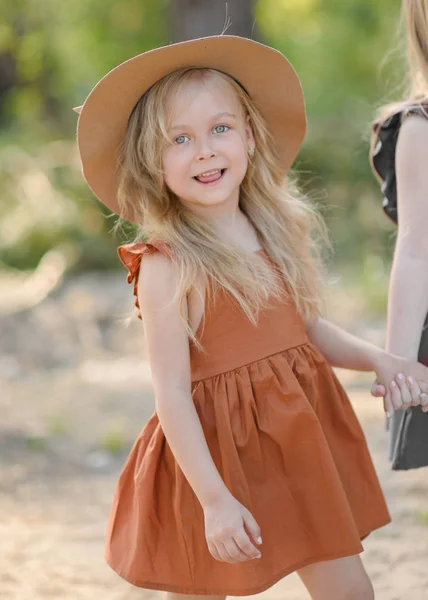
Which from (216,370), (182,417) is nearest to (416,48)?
(216,370)

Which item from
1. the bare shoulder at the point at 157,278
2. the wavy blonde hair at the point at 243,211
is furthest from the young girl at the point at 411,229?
the bare shoulder at the point at 157,278

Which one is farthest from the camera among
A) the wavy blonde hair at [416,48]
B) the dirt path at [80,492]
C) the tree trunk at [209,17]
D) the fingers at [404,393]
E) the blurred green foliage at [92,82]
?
the blurred green foliage at [92,82]

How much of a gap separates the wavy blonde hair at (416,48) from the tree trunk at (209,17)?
5069 millimetres

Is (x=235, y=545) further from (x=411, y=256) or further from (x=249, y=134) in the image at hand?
(x=249, y=134)

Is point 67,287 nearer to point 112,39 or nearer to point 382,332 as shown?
point 382,332

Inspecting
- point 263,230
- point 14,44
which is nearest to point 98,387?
point 263,230

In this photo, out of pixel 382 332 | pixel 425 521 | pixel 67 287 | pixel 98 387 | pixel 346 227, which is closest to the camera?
pixel 425 521

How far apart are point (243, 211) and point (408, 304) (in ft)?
1.61

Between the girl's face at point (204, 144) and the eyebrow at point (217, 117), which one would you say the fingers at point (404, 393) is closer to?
the girl's face at point (204, 144)

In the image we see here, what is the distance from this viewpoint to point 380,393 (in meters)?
2.23

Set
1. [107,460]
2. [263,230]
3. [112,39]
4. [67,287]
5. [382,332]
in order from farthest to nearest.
Answer: [112,39]
[67,287]
[382,332]
[107,460]
[263,230]

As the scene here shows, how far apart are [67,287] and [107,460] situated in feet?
12.6

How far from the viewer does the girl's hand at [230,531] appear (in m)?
1.96

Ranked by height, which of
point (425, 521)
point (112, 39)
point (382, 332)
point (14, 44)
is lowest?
point (425, 521)
